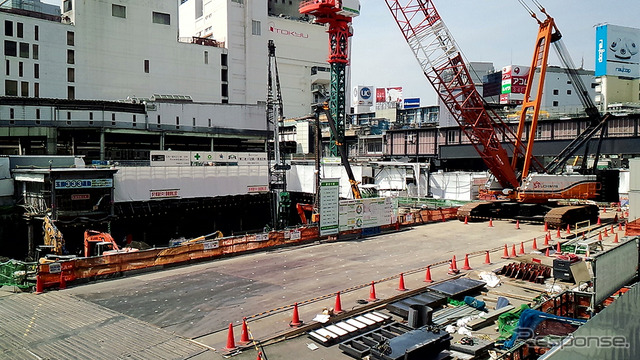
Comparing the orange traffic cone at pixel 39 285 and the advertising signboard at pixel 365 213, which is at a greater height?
the advertising signboard at pixel 365 213

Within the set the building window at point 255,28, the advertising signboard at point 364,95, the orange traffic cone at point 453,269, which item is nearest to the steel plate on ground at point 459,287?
the orange traffic cone at point 453,269

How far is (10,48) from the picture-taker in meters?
59.1

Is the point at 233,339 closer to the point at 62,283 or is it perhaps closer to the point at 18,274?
the point at 62,283

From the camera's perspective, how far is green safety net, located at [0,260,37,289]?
18266mm

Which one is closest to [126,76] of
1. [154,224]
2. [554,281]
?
[154,224]

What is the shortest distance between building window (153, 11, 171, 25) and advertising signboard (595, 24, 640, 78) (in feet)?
256

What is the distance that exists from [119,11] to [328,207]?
5713 cm

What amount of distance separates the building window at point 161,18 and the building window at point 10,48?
20.2 m

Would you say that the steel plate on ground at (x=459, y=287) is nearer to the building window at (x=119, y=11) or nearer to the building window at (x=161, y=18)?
the building window at (x=119, y=11)

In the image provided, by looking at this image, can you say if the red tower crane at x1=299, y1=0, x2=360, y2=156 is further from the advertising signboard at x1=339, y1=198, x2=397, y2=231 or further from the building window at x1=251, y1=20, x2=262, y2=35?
the advertising signboard at x1=339, y1=198, x2=397, y2=231

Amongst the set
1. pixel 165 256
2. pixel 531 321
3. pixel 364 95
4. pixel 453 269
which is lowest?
pixel 453 269

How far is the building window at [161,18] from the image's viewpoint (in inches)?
2869

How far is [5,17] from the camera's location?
189 feet

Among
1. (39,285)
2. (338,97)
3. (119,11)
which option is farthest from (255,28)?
(39,285)
